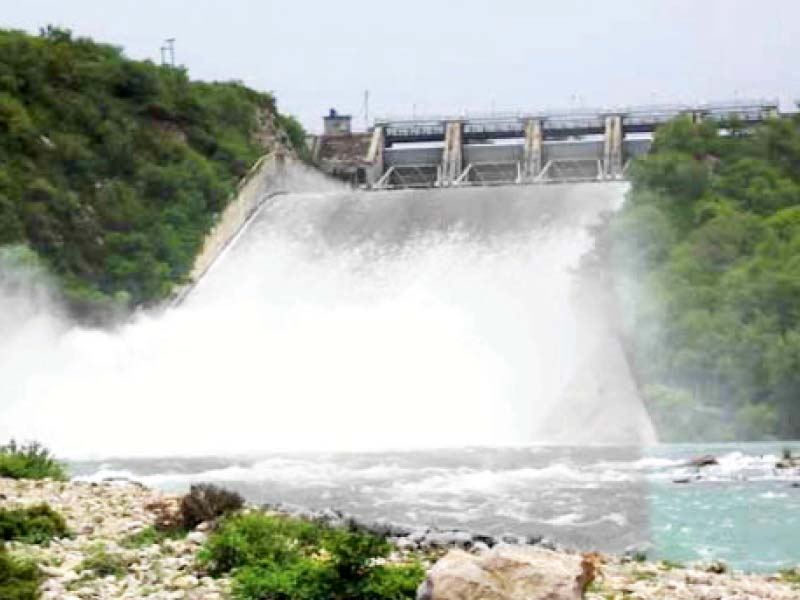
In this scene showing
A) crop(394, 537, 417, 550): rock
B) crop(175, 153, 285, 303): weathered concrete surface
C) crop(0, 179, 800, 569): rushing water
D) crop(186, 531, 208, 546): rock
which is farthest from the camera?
crop(175, 153, 285, 303): weathered concrete surface

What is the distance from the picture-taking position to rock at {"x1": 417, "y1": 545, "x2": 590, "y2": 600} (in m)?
10.1

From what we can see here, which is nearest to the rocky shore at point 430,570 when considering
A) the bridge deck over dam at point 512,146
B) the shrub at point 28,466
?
the shrub at point 28,466

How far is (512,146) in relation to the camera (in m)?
70.9

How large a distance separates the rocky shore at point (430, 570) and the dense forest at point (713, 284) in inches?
913

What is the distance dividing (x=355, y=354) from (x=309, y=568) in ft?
105

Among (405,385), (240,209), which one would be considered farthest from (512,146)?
(405,385)

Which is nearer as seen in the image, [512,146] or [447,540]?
[447,540]

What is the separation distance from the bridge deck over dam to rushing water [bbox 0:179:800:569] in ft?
32.7

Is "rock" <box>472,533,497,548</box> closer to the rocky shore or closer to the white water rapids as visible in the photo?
the rocky shore

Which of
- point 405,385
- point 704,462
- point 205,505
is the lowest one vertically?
point 205,505

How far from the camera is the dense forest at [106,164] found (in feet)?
166

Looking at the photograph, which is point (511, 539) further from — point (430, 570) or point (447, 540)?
point (430, 570)

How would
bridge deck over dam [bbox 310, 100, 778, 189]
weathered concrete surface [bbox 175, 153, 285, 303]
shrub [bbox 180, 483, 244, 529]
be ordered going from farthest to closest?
bridge deck over dam [bbox 310, 100, 778, 189], weathered concrete surface [bbox 175, 153, 285, 303], shrub [bbox 180, 483, 244, 529]

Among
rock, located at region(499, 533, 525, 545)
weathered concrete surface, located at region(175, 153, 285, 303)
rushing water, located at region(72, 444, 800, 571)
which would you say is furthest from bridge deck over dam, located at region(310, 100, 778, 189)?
rock, located at region(499, 533, 525, 545)
